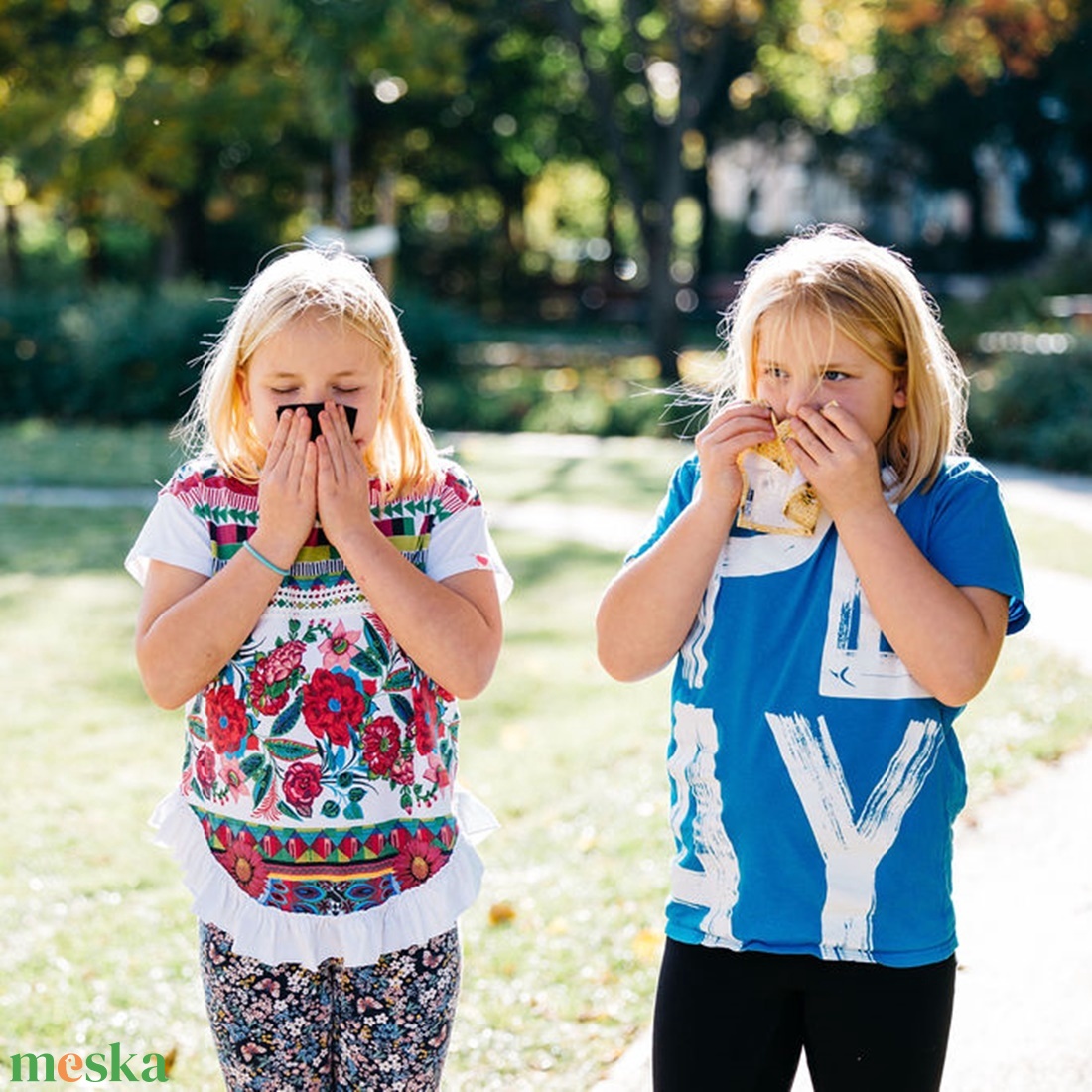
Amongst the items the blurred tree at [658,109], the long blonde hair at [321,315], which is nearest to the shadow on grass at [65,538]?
the long blonde hair at [321,315]

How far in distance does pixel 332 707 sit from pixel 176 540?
1.11 feet

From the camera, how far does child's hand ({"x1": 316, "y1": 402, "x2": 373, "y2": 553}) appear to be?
6.84 ft

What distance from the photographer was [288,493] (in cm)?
208

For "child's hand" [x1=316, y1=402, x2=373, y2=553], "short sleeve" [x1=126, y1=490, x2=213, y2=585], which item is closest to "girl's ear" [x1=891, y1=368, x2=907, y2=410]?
"child's hand" [x1=316, y1=402, x2=373, y2=553]

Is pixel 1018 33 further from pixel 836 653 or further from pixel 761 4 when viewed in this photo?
pixel 836 653

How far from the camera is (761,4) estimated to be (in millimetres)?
20859

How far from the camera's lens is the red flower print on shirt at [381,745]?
2135 millimetres

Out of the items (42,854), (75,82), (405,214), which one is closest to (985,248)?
(405,214)

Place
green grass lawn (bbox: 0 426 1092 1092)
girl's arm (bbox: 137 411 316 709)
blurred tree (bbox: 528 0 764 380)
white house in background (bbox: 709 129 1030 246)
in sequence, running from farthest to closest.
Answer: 1. white house in background (bbox: 709 129 1030 246)
2. blurred tree (bbox: 528 0 764 380)
3. green grass lawn (bbox: 0 426 1092 1092)
4. girl's arm (bbox: 137 411 316 709)

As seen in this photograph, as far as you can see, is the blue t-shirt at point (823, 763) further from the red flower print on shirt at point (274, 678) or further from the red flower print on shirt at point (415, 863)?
the red flower print on shirt at point (274, 678)

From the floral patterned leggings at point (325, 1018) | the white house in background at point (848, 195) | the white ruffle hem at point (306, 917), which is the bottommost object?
the floral patterned leggings at point (325, 1018)

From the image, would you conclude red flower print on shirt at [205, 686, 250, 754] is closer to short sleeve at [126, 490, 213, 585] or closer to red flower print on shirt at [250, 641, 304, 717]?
red flower print on shirt at [250, 641, 304, 717]

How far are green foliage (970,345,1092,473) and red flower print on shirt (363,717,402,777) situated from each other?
11.8m

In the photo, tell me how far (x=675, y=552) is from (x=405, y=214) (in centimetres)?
3676
